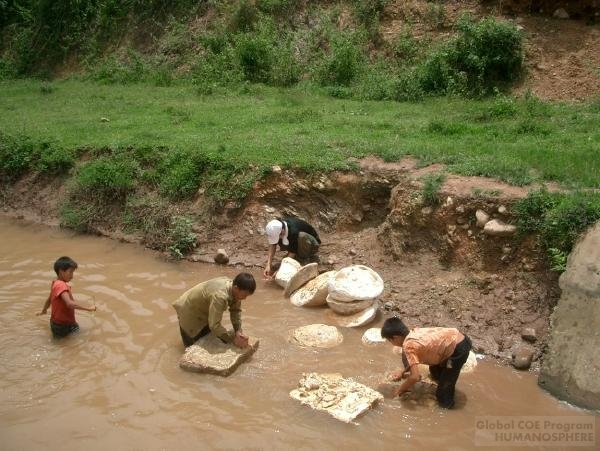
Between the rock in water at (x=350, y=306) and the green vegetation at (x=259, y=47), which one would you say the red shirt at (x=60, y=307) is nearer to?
the rock in water at (x=350, y=306)

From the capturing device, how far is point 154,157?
1035 centimetres

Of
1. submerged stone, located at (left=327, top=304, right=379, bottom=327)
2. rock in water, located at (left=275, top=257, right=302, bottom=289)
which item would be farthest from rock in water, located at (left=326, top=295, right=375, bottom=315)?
rock in water, located at (left=275, top=257, right=302, bottom=289)

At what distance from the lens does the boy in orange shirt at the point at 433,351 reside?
541cm

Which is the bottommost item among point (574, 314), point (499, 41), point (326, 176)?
point (574, 314)

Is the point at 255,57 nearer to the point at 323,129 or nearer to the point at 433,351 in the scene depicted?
the point at 323,129

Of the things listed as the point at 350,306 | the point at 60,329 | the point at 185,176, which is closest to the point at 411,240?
the point at 350,306

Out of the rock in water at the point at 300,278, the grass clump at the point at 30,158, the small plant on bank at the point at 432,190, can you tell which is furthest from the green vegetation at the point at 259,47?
the rock in water at the point at 300,278

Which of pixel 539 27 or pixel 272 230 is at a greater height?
pixel 539 27

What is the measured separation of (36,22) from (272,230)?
1774 centimetres

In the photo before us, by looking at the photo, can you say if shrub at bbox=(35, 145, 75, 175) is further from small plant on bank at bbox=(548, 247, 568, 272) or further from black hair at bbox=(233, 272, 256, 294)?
small plant on bank at bbox=(548, 247, 568, 272)

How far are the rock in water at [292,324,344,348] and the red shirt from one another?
245cm

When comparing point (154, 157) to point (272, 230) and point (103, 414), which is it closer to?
point (272, 230)

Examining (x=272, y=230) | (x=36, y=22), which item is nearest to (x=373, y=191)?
(x=272, y=230)

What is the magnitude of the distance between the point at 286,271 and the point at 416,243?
68.0 inches
